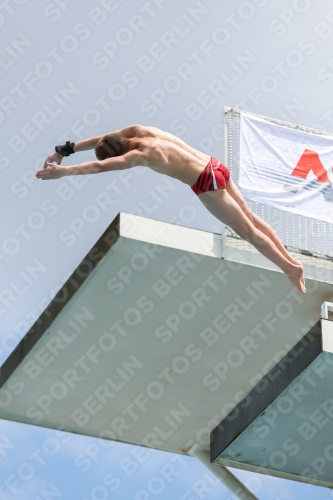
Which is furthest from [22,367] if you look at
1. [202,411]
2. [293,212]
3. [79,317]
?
[293,212]

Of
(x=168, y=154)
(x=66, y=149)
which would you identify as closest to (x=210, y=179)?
(x=168, y=154)

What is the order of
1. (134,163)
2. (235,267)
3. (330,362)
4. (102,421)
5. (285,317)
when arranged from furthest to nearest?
1. (102,421)
2. (285,317)
3. (235,267)
4. (330,362)
5. (134,163)

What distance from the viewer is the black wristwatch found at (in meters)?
10.7

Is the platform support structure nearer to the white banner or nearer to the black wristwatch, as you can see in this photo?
the white banner

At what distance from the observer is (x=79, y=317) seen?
41.8 ft

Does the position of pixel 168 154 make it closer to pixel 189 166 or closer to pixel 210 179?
pixel 189 166

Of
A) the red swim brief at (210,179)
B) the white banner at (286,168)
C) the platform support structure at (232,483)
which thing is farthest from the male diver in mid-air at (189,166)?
the platform support structure at (232,483)

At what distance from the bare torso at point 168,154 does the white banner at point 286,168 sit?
2481mm

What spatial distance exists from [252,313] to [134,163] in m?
3.43

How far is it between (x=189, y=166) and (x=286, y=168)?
3462 millimetres

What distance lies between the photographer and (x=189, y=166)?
1060cm

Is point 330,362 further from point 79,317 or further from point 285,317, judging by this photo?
point 79,317

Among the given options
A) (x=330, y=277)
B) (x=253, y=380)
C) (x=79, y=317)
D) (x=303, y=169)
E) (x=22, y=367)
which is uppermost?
(x=303, y=169)

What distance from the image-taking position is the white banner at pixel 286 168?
13.3 meters
